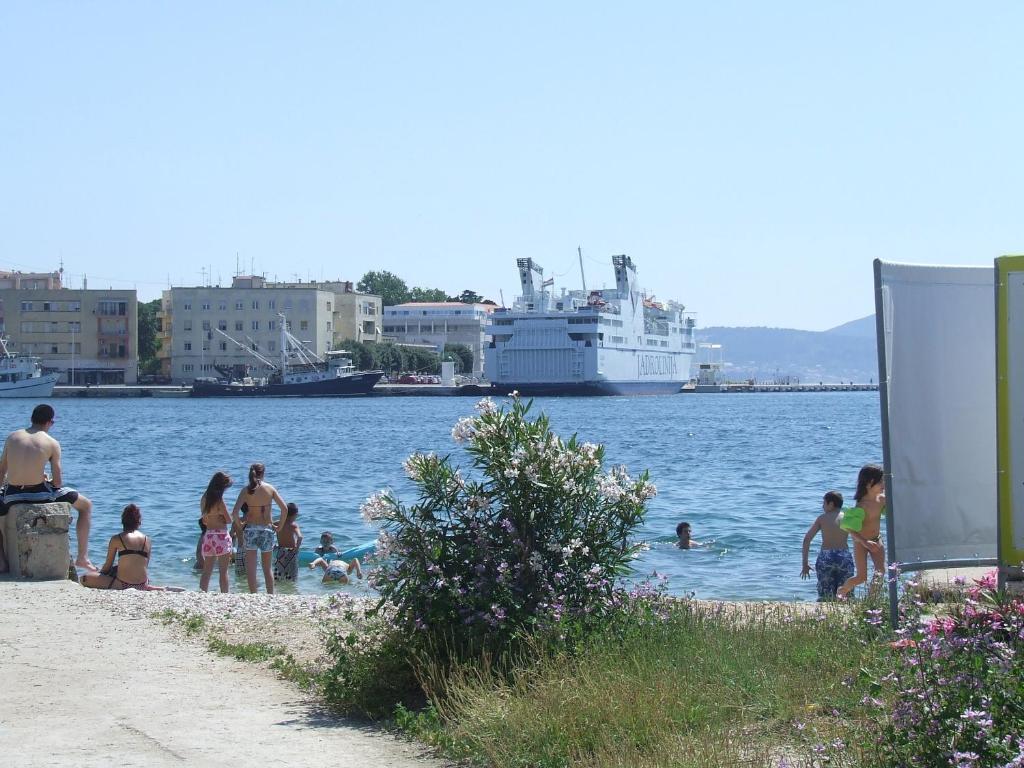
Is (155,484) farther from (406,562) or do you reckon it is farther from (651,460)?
(406,562)

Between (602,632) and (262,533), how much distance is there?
Answer: 694 cm

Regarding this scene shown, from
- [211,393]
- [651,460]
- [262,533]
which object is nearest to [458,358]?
[211,393]

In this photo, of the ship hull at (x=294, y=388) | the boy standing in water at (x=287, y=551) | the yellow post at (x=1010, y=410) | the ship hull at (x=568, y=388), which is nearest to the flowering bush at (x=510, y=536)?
the yellow post at (x=1010, y=410)

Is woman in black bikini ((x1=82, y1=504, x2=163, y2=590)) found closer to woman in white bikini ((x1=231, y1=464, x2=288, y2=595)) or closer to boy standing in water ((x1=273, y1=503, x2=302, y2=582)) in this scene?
woman in white bikini ((x1=231, y1=464, x2=288, y2=595))

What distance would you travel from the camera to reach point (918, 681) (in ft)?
14.8

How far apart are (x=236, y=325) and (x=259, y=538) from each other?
114 m

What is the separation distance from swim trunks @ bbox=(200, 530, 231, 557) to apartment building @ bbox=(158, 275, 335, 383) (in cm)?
11107

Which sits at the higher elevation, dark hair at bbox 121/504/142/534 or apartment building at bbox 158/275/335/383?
apartment building at bbox 158/275/335/383

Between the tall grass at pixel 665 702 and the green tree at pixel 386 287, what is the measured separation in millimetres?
168932

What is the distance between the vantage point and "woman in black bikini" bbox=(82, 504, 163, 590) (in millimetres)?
11883

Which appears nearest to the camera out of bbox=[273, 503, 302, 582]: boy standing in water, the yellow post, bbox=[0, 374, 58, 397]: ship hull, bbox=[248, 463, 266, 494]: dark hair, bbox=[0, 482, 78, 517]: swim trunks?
the yellow post

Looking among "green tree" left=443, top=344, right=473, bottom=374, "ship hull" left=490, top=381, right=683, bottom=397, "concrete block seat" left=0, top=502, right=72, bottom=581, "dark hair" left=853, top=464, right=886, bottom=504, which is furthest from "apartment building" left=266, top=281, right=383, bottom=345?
"dark hair" left=853, top=464, right=886, bottom=504

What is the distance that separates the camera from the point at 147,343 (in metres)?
130

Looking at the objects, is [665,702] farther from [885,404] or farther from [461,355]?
[461,355]
